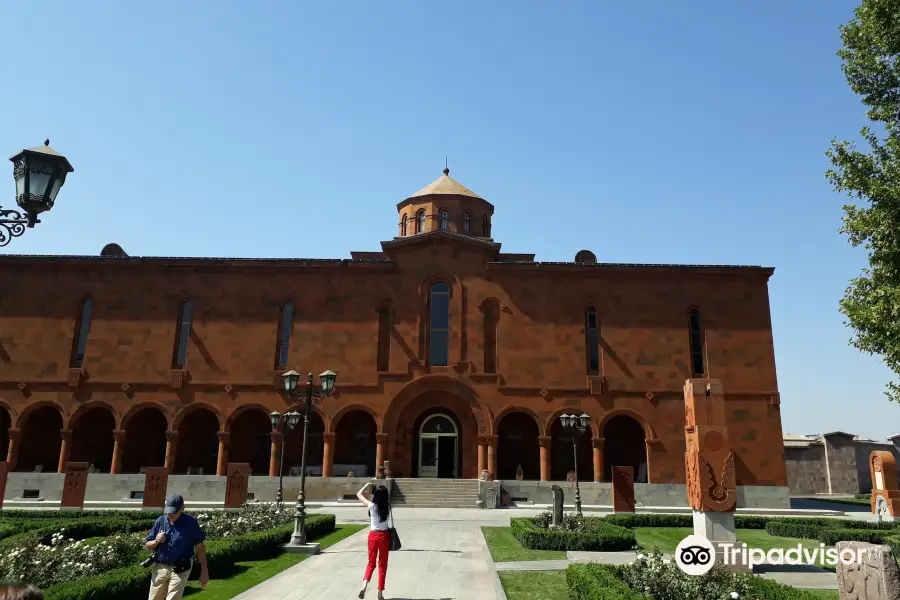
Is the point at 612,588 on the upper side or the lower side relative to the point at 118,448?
lower

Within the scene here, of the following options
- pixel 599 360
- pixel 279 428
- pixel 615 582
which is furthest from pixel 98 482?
pixel 615 582

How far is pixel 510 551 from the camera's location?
1412cm

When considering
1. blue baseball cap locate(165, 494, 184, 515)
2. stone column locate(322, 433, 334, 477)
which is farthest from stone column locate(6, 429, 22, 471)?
blue baseball cap locate(165, 494, 184, 515)

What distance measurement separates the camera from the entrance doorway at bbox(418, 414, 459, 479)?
30438 millimetres

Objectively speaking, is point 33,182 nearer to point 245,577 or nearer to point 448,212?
point 245,577

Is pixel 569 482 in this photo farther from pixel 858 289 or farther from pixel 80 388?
pixel 80 388

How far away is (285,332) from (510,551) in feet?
67.0

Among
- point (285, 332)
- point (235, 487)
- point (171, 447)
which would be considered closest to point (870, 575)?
point (235, 487)

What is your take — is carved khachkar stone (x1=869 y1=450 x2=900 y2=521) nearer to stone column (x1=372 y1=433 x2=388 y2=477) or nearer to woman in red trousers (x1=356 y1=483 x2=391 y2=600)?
stone column (x1=372 y1=433 x2=388 y2=477)

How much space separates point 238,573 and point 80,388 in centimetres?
2408

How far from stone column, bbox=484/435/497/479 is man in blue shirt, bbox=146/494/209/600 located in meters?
22.9

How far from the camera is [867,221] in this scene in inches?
624

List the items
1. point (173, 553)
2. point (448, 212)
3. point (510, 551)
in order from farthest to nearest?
1. point (448, 212)
2. point (510, 551)
3. point (173, 553)

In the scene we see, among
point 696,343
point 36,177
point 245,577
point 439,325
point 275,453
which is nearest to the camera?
point 36,177
